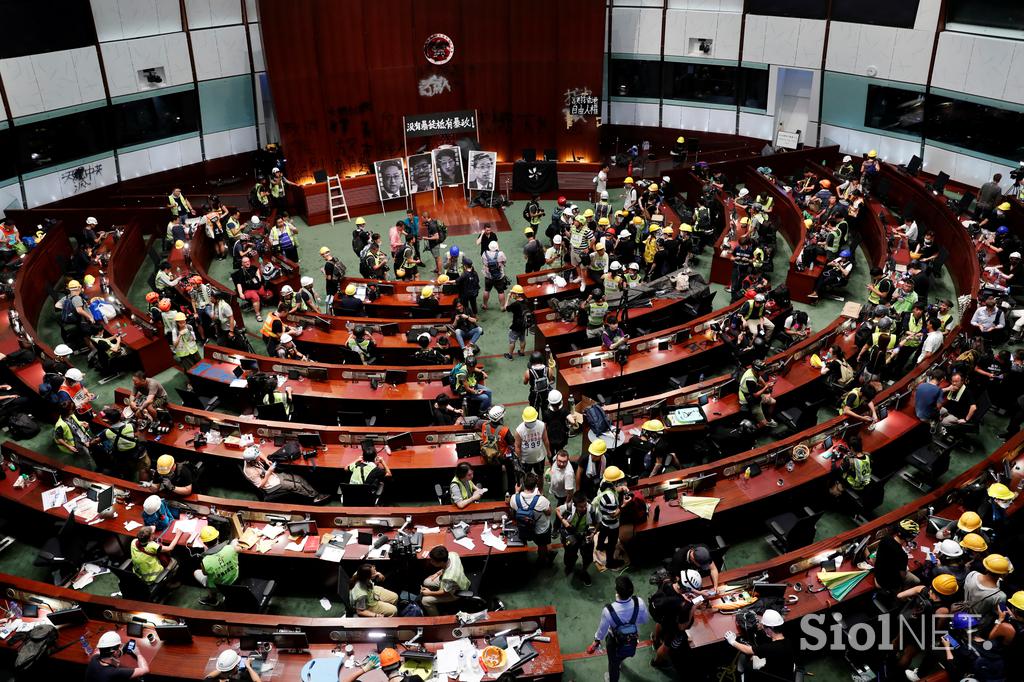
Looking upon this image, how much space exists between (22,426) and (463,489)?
8469mm

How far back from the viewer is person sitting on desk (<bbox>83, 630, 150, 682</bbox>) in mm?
8023

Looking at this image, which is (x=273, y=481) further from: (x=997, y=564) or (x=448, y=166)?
(x=448, y=166)

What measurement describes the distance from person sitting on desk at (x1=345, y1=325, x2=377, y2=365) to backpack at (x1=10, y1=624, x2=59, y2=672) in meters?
7.00

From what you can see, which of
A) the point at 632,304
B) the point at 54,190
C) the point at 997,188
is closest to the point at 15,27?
the point at 54,190

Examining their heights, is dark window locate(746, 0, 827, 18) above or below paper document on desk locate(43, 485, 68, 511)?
above

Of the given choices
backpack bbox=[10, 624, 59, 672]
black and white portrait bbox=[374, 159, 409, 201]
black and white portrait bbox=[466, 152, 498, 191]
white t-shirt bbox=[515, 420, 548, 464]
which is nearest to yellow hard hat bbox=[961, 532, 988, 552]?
white t-shirt bbox=[515, 420, 548, 464]

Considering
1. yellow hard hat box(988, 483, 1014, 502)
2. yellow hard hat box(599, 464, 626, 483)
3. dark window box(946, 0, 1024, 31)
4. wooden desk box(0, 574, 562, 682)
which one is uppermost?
dark window box(946, 0, 1024, 31)

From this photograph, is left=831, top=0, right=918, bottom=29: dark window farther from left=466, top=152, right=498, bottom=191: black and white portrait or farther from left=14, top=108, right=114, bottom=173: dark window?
left=14, top=108, right=114, bottom=173: dark window

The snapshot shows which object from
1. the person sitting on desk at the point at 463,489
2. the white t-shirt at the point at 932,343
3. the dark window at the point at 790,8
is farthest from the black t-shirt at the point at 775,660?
the dark window at the point at 790,8

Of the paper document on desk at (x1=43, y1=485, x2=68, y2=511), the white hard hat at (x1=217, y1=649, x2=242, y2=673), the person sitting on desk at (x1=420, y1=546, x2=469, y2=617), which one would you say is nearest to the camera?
the white hard hat at (x1=217, y1=649, x2=242, y2=673)

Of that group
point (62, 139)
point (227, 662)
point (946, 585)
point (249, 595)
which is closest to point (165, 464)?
point (249, 595)

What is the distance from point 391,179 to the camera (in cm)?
2389

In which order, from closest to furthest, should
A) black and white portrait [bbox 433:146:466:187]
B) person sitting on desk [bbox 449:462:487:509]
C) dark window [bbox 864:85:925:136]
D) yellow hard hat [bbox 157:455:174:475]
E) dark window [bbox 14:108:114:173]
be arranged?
person sitting on desk [bbox 449:462:487:509] < yellow hard hat [bbox 157:455:174:475] < dark window [bbox 14:108:114:173] < dark window [bbox 864:85:925:136] < black and white portrait [bbox 433:146:466:187]

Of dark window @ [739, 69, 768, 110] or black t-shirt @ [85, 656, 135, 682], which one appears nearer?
black t-shirt @ [85, 656, 135, 682]
